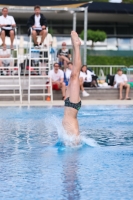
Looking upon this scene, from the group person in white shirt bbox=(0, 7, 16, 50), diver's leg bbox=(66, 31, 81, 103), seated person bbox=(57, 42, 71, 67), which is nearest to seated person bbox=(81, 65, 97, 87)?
seated person bbox=(57, 42, 71, 67)

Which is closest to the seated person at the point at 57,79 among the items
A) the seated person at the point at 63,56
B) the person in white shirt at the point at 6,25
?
the seated person at the point at 63,56

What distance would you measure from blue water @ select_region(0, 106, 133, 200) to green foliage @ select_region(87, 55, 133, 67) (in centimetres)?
1769

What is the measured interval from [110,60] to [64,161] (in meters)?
23.4

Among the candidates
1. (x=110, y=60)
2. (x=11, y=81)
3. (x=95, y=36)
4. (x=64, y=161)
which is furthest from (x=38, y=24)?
(x=95, y=36)

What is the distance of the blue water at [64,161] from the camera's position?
6.00m

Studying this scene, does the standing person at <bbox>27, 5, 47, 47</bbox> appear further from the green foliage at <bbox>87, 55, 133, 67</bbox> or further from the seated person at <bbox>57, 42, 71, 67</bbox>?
the green foliage at <bbox>87, 55, 133, 67</bbox>

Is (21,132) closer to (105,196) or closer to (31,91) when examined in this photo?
(105,196)

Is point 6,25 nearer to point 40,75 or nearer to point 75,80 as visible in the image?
point 40,75

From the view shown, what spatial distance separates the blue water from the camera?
236 inches

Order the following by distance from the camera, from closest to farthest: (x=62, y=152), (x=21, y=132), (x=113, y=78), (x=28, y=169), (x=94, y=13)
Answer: (x=28, y=169) < (x=62, y=152) < (x=21, y=132) < (x=113, y=78) < (x=94, y=13)

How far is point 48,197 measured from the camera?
5.76 m

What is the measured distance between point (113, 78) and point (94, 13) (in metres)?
14.5

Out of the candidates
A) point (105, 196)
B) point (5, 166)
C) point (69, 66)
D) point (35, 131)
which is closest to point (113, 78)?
point (69, 66)

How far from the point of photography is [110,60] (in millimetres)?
30734
